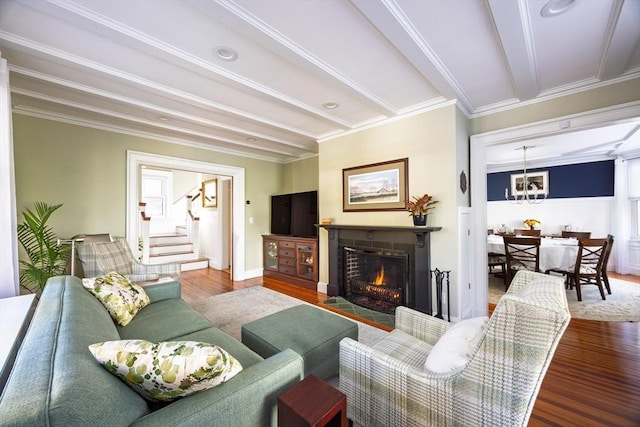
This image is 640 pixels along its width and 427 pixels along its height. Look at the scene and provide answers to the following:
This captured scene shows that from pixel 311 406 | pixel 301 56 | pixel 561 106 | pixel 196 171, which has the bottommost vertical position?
pixel 311 406

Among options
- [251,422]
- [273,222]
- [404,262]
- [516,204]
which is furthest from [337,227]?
[516,204]

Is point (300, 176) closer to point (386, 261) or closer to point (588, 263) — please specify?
point (386, 261)

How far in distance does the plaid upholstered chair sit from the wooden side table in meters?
0.36

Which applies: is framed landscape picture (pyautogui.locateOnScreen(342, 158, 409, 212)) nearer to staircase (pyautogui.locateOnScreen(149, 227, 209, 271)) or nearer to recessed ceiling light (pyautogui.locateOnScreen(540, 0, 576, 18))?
recessed ceiling light (pyautogui.locateOnScreen(540, 0, 576, 18))

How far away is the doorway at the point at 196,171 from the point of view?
12.3 ft

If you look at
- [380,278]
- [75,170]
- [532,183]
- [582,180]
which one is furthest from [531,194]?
[75,170]

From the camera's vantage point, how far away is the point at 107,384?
2.72 ft

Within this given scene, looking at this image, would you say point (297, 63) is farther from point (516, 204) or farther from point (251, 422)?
point (516, 204)

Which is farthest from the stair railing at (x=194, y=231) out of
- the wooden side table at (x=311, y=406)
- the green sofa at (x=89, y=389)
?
the wooden side table at (x=311, y=406)

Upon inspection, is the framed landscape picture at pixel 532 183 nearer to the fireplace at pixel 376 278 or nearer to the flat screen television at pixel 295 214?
the fireplace at pixel 376 278

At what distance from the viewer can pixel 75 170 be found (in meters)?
3.36

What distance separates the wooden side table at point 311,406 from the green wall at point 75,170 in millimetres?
3934

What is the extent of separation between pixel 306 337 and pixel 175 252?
5.43 m

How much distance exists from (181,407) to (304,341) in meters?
1.00
